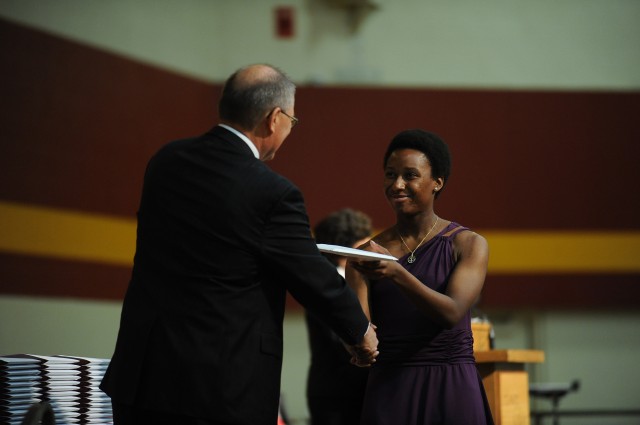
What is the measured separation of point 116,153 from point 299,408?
256 centimetres

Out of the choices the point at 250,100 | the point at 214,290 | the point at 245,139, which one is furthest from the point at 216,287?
the point at 250,100

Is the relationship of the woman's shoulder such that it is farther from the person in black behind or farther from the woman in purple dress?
the person in black behind

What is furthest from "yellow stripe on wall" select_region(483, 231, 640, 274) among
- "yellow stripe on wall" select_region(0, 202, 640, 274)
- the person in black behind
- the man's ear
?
the man's ear

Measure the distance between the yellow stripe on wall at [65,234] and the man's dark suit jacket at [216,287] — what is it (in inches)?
151

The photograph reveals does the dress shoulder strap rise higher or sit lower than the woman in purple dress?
higher

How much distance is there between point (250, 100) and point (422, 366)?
2.93 ft

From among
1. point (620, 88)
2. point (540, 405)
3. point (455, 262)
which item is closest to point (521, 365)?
point (455, 262)

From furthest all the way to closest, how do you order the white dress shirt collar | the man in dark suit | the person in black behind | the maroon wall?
the maroon wall < the person in black behind < the white dress shirt collar < the man in dark suit

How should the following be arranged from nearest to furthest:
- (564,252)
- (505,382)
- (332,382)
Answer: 1. (505,382)
2. (332,382)
3. (564,252)

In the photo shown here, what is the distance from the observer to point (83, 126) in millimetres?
6242

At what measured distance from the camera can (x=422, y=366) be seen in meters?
2.45

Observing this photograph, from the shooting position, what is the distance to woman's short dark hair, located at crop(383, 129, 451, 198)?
2594 mm

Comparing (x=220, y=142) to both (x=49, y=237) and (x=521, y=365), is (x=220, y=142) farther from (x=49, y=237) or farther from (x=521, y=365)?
(x=49, y=237)

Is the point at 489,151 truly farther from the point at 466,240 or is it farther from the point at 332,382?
the point at 466,240
